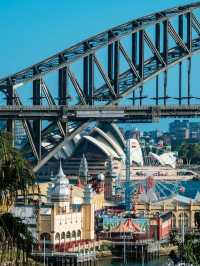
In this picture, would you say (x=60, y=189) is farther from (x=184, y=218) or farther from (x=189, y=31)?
(x=189, y=31)

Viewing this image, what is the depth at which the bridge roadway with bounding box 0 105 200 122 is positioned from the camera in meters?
42.8

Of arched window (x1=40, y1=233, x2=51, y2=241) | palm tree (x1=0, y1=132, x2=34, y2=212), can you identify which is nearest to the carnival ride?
arched window (x1=40, y1=233, x2=51, y2=241)

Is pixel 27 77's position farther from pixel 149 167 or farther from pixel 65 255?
pixel 149 167

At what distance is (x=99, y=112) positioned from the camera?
1746 inches

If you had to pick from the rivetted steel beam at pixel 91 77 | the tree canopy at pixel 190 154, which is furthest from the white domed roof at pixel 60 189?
the tree canopy at pixel 190 154

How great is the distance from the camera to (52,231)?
1773 inches

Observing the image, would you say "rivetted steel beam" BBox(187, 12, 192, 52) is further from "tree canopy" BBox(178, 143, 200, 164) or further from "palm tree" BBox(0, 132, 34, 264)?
"tree canopy" BBox(178, 143, 200, 164)

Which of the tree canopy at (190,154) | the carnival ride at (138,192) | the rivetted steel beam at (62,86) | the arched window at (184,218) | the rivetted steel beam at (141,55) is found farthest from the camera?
the tree canopy at (190,154)

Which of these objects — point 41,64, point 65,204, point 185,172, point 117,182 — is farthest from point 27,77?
point 185,172

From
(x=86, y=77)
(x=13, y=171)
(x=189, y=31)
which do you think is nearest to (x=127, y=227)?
(x=86, y=77)

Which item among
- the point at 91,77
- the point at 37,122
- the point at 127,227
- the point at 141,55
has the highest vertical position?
the point at 141,55

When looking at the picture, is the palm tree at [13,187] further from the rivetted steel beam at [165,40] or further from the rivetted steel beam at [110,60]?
the rivetted steel beam at [165,40]

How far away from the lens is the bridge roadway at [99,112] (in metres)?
42.8

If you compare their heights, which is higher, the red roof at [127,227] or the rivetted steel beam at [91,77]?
the rivetted steel beam at [91,77]
